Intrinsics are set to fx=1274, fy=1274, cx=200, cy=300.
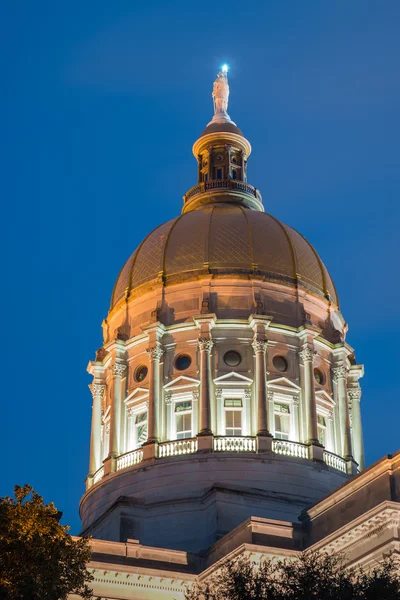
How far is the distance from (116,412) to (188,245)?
370 inches

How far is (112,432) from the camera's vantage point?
63719 millimetres

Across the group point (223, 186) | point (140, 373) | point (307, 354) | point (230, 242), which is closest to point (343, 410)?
point (307, 354)

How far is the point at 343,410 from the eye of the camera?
64.6 meters

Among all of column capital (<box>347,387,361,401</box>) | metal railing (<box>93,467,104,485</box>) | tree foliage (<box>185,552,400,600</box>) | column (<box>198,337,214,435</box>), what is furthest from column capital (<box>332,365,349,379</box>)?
tree foliage (<box>185,552,400,600</box>)

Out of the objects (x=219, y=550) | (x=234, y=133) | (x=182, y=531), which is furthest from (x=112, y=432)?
(x=234, y=133)

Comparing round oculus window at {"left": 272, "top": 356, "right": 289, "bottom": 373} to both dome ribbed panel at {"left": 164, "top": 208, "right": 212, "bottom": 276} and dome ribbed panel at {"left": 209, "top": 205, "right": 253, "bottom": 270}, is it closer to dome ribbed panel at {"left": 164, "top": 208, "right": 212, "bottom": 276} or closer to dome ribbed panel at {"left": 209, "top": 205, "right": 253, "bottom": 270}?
dome ribbed panel at {"left": 209, "top": 205, "right": 253, "bottom": 270}

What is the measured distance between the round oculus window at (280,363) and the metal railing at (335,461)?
15.3 ft

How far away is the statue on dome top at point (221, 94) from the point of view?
77.8m

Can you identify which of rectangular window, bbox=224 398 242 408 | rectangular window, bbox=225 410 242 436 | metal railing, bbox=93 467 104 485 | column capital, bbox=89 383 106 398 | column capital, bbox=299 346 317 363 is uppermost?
column capital, bbox=89 383 106 398

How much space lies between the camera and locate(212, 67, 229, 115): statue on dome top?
255 ft

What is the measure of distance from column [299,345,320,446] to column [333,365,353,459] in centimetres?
257

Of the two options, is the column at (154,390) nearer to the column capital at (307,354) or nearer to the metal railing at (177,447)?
the metal railing at (177,447)

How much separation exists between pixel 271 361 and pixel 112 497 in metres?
10.2

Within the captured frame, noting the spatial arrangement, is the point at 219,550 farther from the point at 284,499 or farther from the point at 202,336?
the point at 202,336
